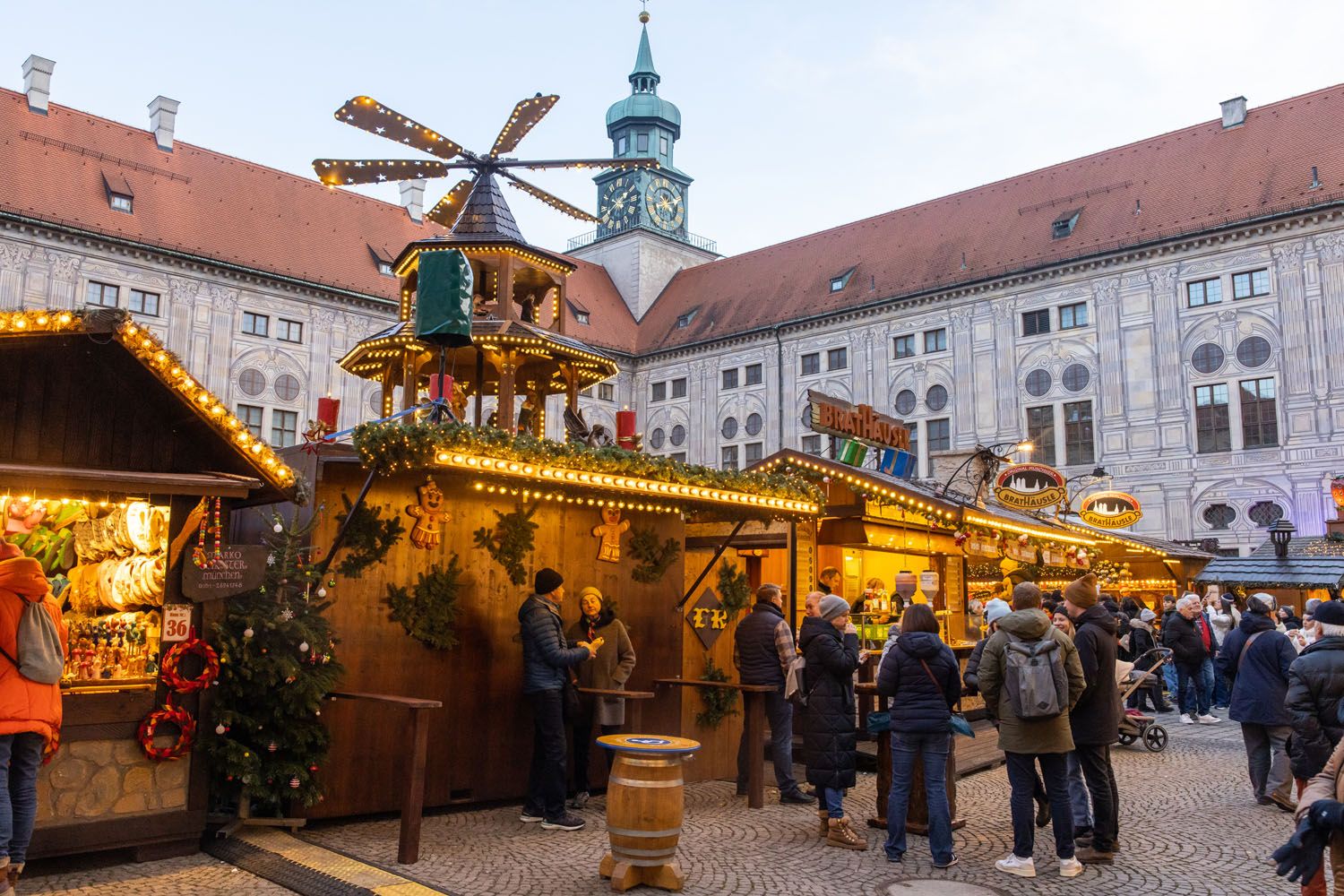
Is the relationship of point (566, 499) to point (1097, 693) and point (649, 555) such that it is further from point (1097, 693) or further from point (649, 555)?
point (1097, 693)

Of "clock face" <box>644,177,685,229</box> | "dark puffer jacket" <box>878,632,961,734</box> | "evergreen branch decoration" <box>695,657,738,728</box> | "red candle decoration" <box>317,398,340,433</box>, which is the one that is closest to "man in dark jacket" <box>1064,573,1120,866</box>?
"dark puffer jacket" <box>878,632,961,734</box>

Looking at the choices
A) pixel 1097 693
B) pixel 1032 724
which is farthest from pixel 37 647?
pixel 1097 693

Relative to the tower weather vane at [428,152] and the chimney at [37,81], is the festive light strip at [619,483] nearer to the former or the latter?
the tower weather vane at [428,152]

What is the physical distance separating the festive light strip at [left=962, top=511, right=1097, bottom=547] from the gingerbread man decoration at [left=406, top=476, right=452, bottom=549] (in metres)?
8.68

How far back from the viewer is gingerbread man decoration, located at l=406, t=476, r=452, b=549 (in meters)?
9.20

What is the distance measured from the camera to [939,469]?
1117 inches

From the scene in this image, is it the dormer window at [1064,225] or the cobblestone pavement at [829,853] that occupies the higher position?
the dormer window at [1064,225]

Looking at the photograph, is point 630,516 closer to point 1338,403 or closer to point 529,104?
point 529,104

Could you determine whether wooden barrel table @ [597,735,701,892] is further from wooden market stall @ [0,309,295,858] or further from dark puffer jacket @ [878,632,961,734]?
wooden market stall @ [0,309,295,858]

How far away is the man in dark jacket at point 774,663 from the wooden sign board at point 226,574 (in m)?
4.42

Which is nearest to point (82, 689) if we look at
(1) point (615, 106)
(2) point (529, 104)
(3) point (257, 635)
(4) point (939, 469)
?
(3) point (257, 635)

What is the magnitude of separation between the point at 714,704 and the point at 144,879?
6.03 m

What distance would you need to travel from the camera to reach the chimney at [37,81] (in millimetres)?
38969

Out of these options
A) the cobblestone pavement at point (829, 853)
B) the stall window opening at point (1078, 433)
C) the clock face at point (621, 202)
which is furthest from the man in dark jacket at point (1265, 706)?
the clock face at point (621, 202)
